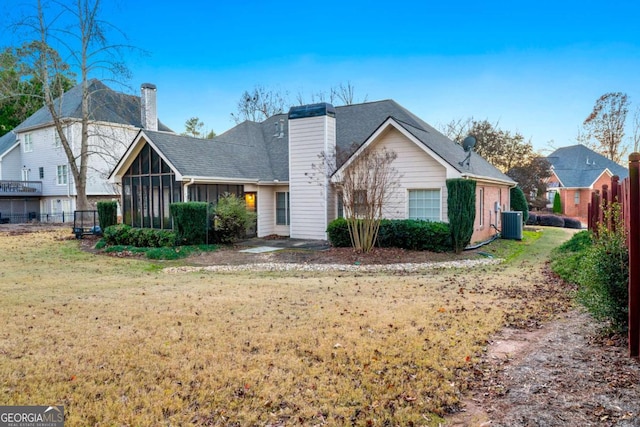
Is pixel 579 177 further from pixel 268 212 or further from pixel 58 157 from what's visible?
pixel 58 157

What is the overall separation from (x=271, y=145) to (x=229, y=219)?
26.0 feet

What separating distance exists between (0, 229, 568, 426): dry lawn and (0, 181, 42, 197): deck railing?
93.1 feet

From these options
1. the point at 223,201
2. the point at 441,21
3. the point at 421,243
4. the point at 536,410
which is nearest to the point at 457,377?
the point at 536,410


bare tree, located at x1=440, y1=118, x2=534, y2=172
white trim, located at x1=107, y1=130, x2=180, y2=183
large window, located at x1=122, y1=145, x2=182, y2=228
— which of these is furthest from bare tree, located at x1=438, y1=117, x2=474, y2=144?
white trim, located at x1=107, y1=130, x2=180, y2=183

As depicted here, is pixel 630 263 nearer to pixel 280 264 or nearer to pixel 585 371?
pixel 585 371

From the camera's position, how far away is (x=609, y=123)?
1652 inches

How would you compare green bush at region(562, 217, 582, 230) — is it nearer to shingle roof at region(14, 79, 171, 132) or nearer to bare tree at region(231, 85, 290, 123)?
bare tree at region(231, 85, 290, 123)

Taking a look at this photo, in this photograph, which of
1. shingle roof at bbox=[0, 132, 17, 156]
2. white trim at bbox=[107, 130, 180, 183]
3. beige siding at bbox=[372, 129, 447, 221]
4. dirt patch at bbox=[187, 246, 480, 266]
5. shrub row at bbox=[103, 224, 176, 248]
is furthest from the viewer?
shingle roof at bbox=[0, 132, 17, 156]

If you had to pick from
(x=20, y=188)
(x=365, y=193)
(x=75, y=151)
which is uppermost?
(x=75, y=151)

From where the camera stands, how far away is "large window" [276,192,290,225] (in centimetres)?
1975

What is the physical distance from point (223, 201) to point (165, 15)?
31.7ft

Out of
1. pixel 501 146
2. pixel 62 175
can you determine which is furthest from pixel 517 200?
pixel 62 175

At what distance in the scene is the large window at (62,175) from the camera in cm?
3194

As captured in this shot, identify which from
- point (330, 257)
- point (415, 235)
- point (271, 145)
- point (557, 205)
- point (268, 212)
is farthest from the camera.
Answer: point (557, 205)
